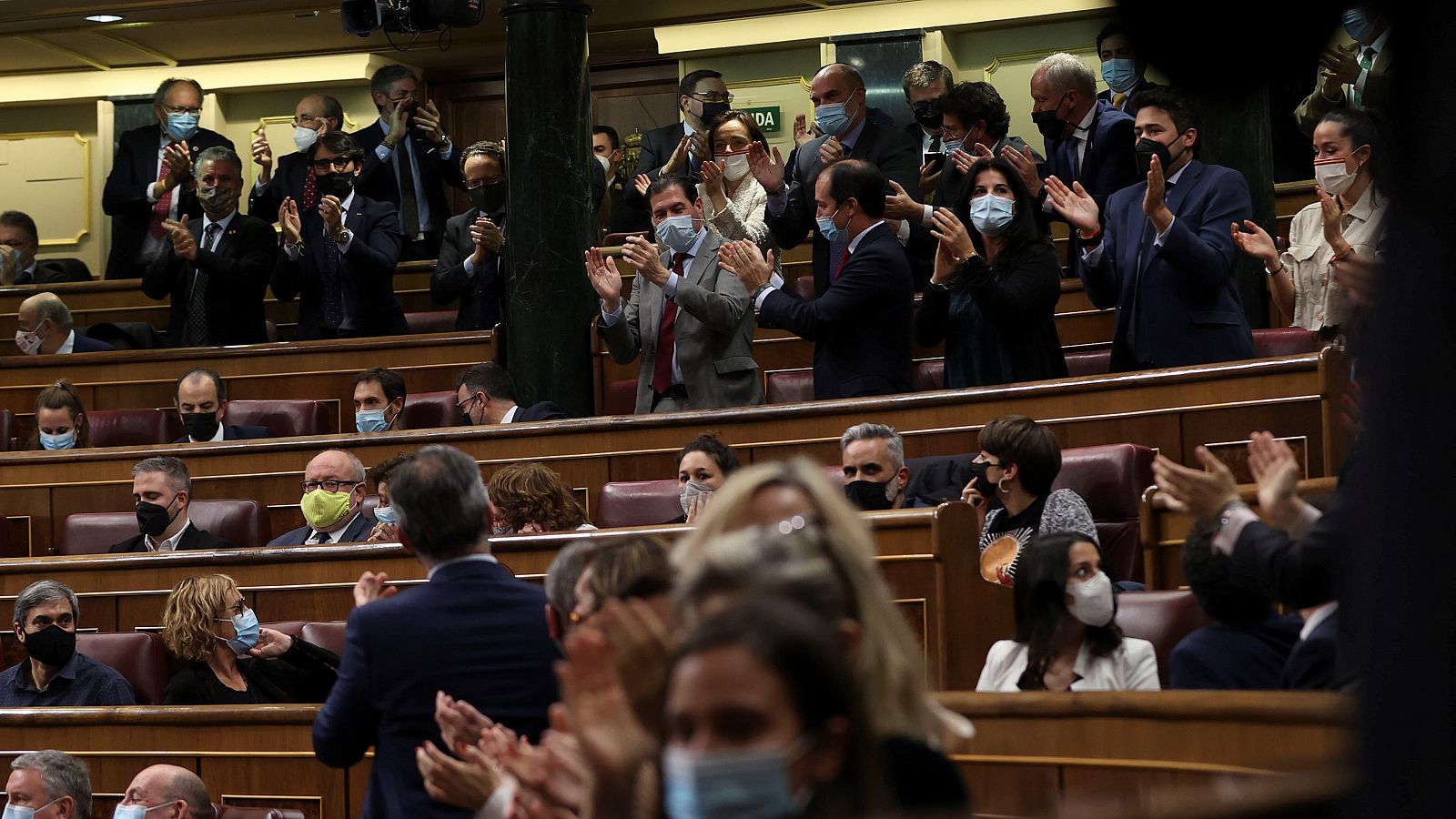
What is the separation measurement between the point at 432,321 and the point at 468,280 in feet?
2.44

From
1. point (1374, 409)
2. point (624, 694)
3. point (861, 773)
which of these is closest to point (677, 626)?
point (624, 694)

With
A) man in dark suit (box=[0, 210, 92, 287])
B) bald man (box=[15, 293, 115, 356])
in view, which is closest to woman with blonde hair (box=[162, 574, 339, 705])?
bald man (box=[15, 293, 115, 356])

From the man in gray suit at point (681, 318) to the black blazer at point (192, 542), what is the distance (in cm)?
131

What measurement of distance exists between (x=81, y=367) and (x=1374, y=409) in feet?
21.9

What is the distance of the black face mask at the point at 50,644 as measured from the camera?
13.2 feet

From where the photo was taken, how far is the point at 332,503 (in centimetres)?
486

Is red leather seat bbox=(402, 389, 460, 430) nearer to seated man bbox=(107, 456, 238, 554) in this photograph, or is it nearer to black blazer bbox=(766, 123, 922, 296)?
seated man bbox=(107, 456, 238, 554)

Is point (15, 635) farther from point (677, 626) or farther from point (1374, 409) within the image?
point (1374, 409)

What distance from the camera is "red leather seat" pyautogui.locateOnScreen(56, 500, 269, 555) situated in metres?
5.08

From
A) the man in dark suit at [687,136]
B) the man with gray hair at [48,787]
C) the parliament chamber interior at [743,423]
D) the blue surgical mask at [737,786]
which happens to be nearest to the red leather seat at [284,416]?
the parliament chamber interior at [743,423]

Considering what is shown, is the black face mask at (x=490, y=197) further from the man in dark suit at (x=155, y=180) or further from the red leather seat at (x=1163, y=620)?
the red leather seat at (x=1163, y=620)

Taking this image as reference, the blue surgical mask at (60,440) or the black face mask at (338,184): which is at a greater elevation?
the black face mask at (338,184)

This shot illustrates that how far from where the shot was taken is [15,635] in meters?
4.47

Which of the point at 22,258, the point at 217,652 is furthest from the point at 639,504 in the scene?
the point at 22,258
